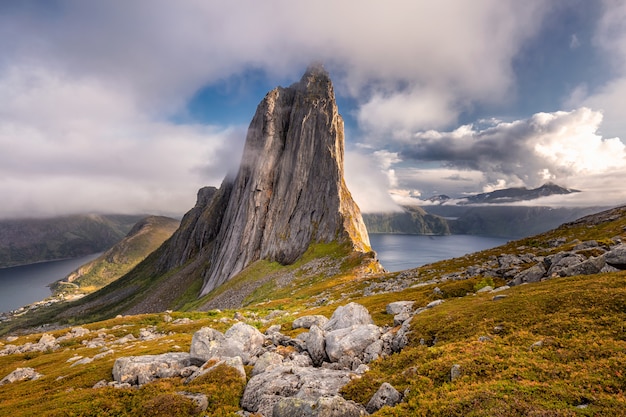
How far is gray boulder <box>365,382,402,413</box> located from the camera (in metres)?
13.2

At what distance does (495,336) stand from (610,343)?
16.5 feet

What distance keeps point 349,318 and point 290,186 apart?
4793 inches

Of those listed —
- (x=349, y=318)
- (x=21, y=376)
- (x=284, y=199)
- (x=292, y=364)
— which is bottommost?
(x=21, y=376)

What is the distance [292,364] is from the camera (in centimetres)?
2050

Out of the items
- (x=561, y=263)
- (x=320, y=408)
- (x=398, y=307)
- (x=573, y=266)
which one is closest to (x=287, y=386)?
(x=320, y=408)

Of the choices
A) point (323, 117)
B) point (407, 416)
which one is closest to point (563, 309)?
point (407, 416)

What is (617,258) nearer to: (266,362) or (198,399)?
(266,362)

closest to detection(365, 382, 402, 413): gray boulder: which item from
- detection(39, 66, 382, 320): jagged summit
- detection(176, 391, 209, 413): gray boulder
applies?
detection(176, 391, 209, 413): gray boulder

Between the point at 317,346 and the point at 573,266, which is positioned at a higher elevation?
the point at 573,266

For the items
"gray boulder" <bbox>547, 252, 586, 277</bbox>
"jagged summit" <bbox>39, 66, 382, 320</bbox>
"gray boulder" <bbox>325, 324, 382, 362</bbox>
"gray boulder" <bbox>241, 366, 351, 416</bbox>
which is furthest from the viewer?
"jagged summit" <bbox>39, 66, 382, 320</bbox>

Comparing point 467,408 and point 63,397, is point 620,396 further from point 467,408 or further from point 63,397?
point 63,397

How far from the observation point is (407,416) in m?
11.5

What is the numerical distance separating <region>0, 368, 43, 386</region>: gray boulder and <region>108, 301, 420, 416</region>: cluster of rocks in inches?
701

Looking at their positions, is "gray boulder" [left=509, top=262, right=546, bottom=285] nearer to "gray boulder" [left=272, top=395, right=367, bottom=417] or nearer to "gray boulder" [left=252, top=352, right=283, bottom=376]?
"gray boulder" [left=272, top=395, right=367, bottom=417]
